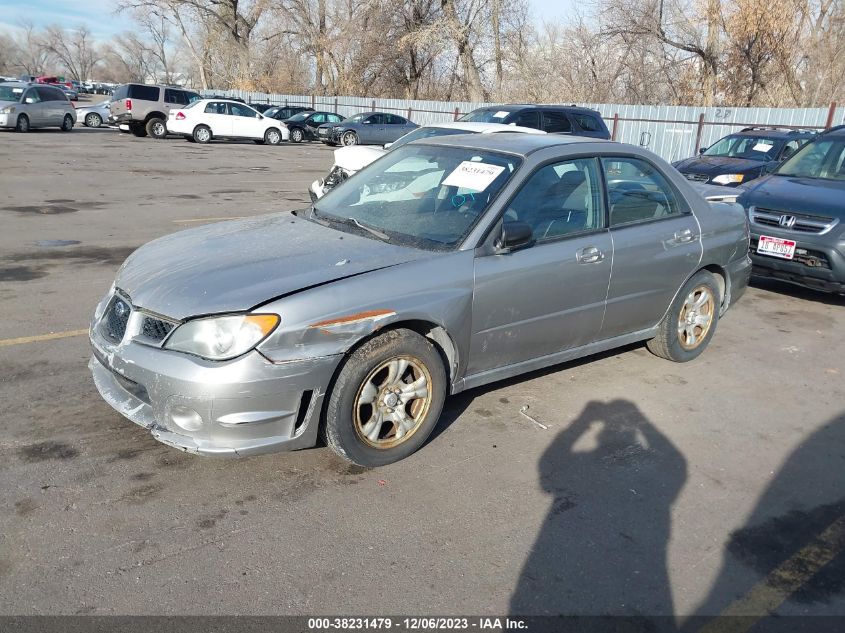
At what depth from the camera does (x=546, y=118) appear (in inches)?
532

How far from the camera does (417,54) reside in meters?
44.0

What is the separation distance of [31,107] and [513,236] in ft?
88.4

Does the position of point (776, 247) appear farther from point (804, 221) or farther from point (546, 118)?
point (546, 118)

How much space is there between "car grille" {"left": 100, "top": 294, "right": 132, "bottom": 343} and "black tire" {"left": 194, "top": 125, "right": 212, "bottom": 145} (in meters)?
24.2

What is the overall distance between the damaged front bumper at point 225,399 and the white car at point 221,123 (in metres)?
24.5

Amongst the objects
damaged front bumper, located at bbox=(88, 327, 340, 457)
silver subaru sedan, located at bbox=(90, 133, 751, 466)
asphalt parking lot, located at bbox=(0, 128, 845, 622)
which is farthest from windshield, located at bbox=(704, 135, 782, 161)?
damaged front bumper, located at bbox=(88, 327, 340, 457)

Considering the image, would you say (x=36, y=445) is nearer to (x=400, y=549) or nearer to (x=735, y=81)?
(x=400, y=549)

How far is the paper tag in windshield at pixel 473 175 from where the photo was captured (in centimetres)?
433

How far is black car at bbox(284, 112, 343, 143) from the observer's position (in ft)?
103

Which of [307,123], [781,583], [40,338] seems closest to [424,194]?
[781,583]

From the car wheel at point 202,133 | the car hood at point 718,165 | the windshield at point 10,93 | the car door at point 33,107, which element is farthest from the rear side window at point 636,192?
the windshield at point 10,93

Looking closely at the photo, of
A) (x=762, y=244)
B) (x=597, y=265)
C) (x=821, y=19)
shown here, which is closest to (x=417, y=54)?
(x=821, y=19)

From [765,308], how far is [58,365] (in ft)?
21.8

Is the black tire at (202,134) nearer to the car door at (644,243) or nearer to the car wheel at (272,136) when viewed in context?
the car wheel at (272,136)
